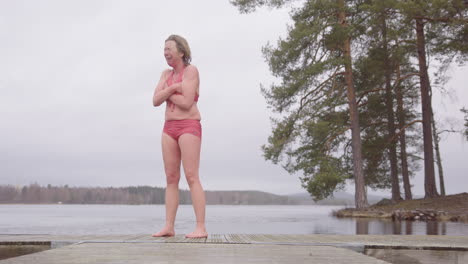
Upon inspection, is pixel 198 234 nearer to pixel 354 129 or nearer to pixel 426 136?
pixel 354 129

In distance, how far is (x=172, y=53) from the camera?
553 cm

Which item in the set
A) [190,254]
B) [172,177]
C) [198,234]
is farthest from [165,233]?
[190,254]

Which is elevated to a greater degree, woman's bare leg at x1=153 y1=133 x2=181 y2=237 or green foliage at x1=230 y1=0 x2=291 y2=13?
green foliage at x1=230 y1=0 x2=291 y2=13

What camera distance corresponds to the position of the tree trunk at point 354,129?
1864cm

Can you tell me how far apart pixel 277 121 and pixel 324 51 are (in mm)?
3308

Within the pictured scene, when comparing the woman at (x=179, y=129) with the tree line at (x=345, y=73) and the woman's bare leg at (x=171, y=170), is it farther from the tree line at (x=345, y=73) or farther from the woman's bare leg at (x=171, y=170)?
the tree line at (x=345, y=73)

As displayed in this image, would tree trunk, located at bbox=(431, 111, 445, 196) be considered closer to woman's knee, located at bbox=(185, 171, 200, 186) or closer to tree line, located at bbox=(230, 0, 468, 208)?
tree line, located at bbox=(230, 0, 468, 208)

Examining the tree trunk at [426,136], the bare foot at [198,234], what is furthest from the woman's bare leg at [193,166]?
the tree trunk at [426,136]

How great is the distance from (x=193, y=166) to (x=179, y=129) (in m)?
0.43

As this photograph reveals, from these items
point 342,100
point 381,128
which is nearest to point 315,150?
point 342,100

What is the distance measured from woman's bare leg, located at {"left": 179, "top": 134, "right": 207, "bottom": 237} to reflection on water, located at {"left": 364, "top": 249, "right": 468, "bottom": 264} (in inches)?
71.7

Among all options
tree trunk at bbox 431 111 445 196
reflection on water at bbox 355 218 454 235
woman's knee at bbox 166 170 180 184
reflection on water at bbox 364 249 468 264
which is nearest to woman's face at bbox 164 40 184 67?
woman's knee at bbox 166 170 180 184

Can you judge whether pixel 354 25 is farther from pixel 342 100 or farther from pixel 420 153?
pixel 420 153

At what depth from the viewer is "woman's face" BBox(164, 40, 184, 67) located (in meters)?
5.53
